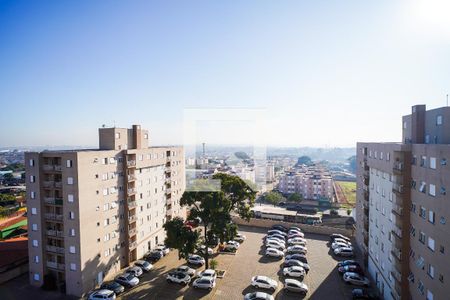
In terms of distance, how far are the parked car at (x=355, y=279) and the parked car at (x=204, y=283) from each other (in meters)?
10.2

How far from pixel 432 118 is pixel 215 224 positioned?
623 inches

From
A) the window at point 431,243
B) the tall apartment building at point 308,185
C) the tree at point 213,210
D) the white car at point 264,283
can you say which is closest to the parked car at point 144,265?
the tree at point 213,210

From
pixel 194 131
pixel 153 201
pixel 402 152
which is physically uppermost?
pixel 194 131

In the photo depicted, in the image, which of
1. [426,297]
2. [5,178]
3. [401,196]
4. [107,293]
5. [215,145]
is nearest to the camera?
[426,297]

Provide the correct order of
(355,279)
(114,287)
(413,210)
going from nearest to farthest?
(413,210) → (114,287) → (355,279)

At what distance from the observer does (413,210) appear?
1433 cm

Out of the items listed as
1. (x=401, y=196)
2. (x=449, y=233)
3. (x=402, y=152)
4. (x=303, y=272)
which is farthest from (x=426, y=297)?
(x=303, y=272)

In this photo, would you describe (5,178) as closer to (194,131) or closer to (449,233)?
(194,131)

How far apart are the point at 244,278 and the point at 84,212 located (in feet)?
42.2

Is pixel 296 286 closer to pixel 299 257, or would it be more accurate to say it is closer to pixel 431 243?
pixel 299 257

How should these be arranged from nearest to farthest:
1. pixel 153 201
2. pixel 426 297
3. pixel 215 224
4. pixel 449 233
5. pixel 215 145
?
pixel 449 233, pixel 426 297, pixel 215 145, pixel 215 224, pixel 153 201

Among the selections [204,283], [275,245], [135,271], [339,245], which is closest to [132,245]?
[135,271]

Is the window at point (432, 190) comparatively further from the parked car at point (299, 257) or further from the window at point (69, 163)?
the window at point (69, 163)

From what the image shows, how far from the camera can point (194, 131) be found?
733 inches
